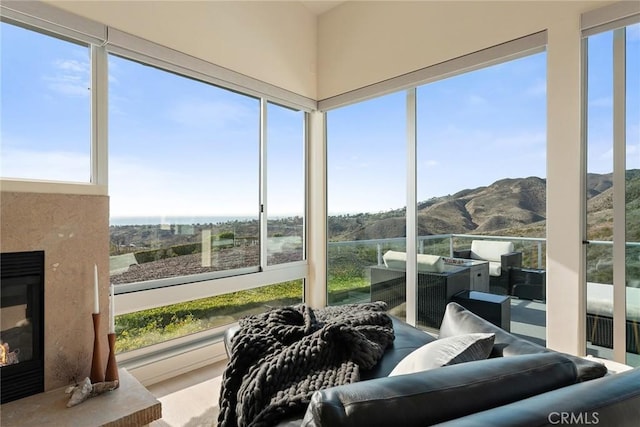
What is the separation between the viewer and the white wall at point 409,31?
2410mm

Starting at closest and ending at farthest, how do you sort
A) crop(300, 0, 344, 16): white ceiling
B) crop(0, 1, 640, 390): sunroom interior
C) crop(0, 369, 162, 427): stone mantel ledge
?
crop(0, 369, 162, 427): stone mantel ledge
crop(0, 1, 640, 390): sunroom interior
crop(300, 0, 344, 16): white ceiling

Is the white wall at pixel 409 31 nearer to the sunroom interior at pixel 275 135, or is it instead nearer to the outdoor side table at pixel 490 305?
the sunroom interior at pixel 275 135

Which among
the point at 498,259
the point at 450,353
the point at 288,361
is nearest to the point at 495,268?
the point at 498,259

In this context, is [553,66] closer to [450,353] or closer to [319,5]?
[450,353]

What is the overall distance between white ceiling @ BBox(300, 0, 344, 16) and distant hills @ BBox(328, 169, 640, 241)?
225 centimetres

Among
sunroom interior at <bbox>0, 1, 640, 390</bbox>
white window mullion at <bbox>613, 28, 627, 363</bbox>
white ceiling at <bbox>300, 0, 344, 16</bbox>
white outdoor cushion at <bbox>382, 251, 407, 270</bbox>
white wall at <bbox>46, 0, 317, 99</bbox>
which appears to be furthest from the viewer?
white ceiling at <bbox>300, 0, 344, 16</bbox>

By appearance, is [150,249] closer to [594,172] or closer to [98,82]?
[98,82]

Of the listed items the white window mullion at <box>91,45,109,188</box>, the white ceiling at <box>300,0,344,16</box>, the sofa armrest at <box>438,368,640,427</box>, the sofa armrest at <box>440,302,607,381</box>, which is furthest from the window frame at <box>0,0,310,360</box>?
the sofa armrest at <box>438,368,640,427</box>

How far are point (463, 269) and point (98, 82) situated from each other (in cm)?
303

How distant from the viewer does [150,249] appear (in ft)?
8.63

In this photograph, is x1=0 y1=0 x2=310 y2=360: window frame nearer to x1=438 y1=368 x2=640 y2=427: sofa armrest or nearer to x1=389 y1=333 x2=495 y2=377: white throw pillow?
x1=389 y1=333 x2=495 y2=377: white throw pillow

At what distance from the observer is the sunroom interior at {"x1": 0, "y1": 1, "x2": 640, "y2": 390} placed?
1992mm

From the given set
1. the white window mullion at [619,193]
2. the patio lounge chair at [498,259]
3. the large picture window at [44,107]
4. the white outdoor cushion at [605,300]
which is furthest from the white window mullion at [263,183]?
the white window mullion at [619,193]

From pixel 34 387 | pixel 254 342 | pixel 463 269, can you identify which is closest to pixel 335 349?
pixel 254 342
